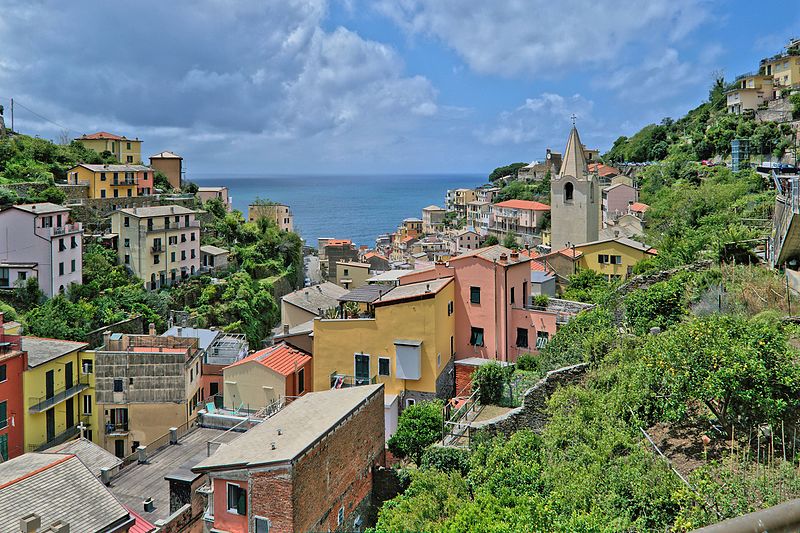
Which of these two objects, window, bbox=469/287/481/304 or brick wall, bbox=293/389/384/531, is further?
window, bbox=469/287/481/304

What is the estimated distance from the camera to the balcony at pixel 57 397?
963 inches

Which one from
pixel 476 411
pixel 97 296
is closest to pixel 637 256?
pixel 476 411

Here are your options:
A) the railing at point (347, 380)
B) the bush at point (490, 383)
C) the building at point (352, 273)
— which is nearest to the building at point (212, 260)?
the building at point (352, 273)

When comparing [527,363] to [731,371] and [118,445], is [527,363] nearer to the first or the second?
[731,371]

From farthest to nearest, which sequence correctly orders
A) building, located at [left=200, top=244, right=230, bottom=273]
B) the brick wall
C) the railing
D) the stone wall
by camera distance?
building, located at [left=200, top=244, right=230, bottom=273] < the railing < the stone wall < the brick wall

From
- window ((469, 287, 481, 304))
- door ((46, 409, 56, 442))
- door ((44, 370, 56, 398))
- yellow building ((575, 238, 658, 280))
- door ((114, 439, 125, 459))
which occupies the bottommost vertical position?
door ((114, 439, 125, 459))

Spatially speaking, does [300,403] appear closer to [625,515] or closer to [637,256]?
[625,515]

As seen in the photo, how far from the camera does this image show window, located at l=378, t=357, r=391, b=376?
2123 centimetres

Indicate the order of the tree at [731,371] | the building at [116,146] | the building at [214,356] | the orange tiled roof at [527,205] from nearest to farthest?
1. the tree at [731,371]
2. the building at [214,356]
3. the building at [116,146]
4. the orange tiled roof at [527,205]

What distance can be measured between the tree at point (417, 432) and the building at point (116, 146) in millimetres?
52671

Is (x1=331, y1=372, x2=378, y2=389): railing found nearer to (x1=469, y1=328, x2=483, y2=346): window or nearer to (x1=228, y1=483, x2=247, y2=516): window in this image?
(x1=469, y1=328, x2=483, y2=346): window

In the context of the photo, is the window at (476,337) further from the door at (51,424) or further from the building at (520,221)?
the building at (520,221)

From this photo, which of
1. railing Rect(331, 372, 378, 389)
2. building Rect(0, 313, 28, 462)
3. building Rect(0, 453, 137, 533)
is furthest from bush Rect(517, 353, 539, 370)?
building Rect(0, 313, 28, 462)

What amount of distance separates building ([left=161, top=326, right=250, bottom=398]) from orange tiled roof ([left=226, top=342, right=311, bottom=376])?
5.22 meters
